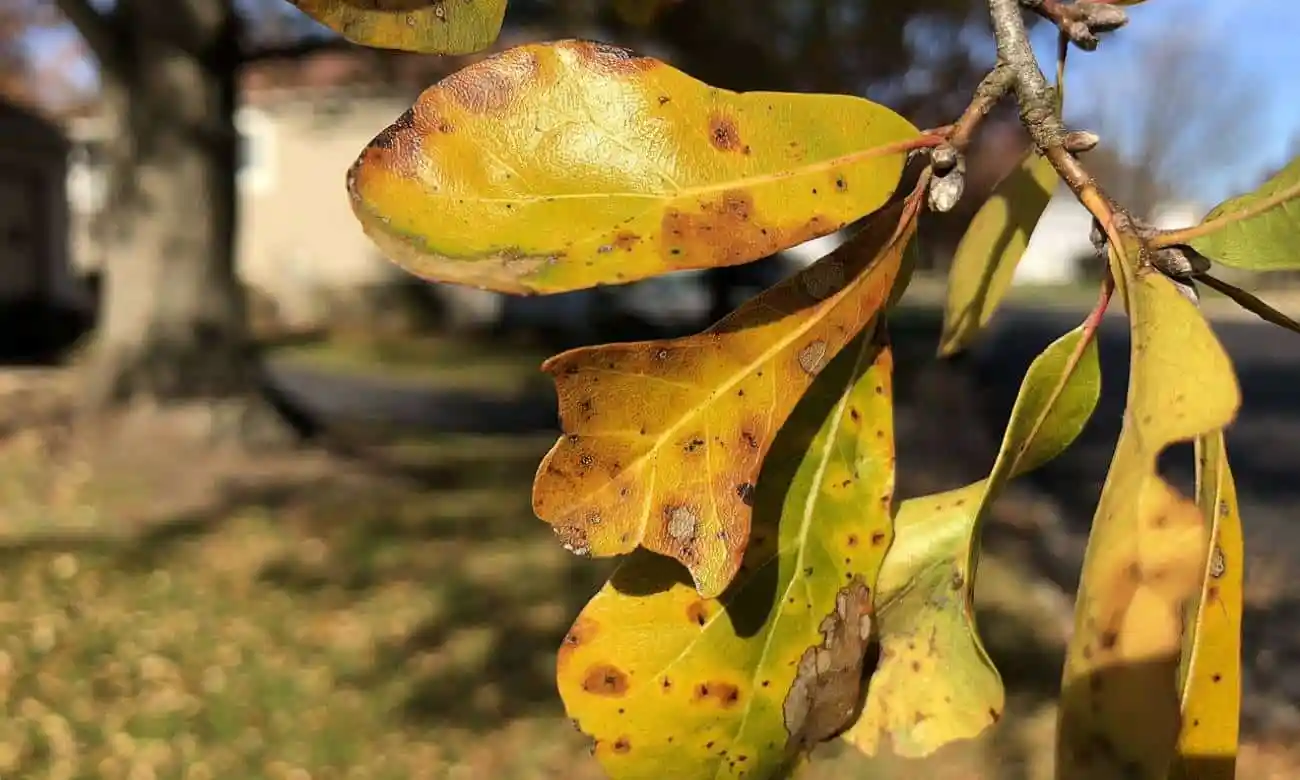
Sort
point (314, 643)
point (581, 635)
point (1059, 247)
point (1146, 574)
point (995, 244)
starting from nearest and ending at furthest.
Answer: point (1146, 574) < point (581, 635) < point (995, 244) < point (314, 643) < point (1059, 247)

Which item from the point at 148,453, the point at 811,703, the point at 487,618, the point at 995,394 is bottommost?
the point at 995,394

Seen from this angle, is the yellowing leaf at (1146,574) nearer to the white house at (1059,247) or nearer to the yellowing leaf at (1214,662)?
the yellowing leaf at (1214,662)

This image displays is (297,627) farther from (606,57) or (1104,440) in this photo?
(1104,440)

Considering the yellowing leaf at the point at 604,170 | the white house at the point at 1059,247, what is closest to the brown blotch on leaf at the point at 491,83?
the yellowing leaf at the point at 604,170

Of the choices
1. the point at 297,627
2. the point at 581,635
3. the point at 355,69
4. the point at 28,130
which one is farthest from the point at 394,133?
the point at 28,130

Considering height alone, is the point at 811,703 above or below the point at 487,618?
above

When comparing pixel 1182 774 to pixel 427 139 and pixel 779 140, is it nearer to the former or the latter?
pixel 779 140

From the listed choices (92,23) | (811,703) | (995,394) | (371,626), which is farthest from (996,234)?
(995,394)
